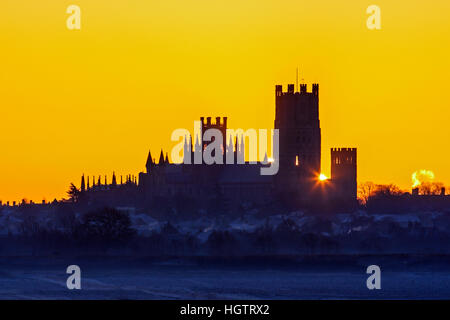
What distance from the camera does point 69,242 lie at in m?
195

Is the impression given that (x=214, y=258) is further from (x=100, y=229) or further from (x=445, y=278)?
(x=445, y=278)

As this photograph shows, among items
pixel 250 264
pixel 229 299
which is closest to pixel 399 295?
pixel 229 299

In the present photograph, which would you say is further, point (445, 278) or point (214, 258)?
point (214, 258)

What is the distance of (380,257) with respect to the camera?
620 ft

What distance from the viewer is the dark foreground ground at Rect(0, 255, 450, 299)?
145m

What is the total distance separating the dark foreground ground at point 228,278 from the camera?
476ft

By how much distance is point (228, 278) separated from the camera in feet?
543
